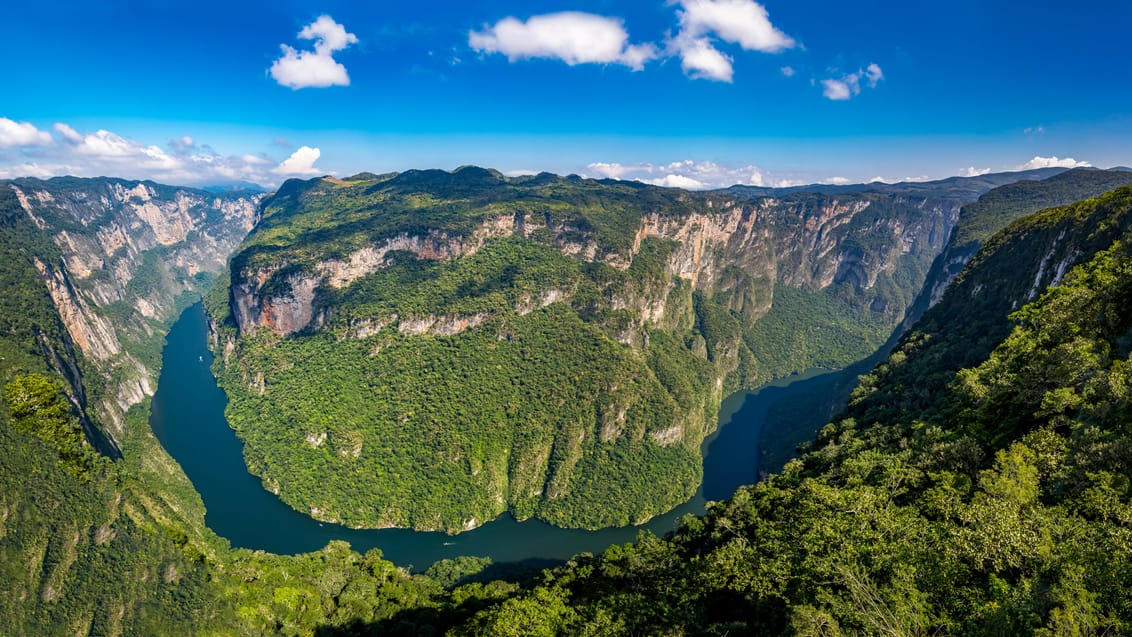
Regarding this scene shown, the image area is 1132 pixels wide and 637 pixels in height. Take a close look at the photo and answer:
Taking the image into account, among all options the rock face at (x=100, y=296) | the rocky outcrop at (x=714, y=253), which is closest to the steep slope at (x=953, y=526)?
the rocky outcrop at (x=714, y=253)

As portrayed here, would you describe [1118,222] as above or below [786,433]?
above

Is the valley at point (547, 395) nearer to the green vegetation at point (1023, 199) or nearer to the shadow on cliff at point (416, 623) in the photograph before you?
the shadow on cliff at point (416, 623)

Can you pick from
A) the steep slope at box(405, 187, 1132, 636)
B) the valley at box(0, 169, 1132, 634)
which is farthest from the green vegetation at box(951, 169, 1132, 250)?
the steep slope at box(405, 187, 1132, 636)

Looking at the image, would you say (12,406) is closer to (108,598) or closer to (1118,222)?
(108,598)

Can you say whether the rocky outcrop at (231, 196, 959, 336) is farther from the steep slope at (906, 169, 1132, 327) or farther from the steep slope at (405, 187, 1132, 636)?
the steep slope at (405, 187, 1132, 636)

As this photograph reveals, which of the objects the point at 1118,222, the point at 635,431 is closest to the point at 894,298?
the point at 635,431
